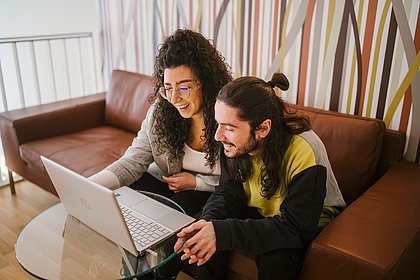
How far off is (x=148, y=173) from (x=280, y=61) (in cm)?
93

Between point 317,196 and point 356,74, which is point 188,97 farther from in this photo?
point 356,74

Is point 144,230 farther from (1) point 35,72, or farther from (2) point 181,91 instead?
(1) point 35,72

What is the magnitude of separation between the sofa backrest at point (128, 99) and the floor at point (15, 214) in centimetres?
Result: 69

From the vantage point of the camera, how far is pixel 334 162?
5.77 ft

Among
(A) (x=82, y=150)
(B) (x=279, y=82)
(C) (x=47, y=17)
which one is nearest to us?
(B) (x=279, y=82)

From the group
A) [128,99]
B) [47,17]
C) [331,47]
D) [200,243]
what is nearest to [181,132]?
[200,243]

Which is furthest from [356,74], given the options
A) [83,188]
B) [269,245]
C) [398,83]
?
[83,188]

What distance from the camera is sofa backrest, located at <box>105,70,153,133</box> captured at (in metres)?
2.62

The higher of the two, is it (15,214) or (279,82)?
(279,82)

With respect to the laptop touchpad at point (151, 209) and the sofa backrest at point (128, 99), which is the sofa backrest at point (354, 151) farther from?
the sofa backrest at point (128, 99)

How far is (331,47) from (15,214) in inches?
82.8

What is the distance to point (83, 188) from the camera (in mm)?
1216

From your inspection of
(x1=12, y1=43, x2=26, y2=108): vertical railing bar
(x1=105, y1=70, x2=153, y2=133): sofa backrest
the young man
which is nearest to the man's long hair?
the young man

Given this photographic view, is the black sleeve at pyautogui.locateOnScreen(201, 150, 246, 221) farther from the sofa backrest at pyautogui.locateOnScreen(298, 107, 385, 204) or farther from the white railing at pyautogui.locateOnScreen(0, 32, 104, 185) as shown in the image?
the white railing at pyautogui.locateOnScreen(0, 32, 104, 185)
